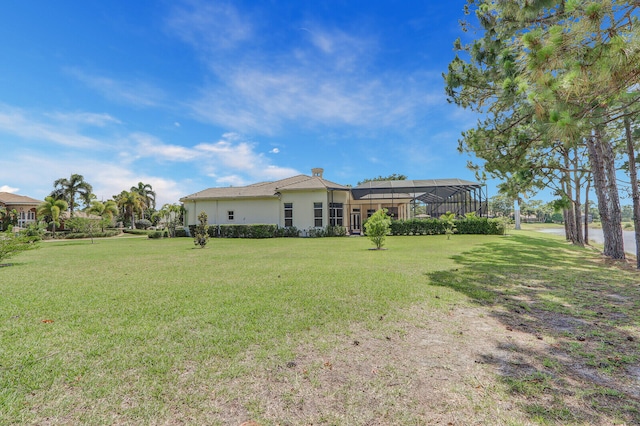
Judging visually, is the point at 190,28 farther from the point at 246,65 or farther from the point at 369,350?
the point at 369,350

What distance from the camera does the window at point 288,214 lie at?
25141mm

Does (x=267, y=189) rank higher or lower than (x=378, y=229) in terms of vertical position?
higher


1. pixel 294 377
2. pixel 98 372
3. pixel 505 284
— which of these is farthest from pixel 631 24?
pixel 98 372

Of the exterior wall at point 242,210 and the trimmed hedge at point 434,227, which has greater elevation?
the exterior wall at point 242,210

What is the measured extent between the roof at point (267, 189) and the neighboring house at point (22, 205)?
101ft

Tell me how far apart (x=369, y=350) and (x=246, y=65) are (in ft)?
45.0

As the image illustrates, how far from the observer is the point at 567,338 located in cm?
358

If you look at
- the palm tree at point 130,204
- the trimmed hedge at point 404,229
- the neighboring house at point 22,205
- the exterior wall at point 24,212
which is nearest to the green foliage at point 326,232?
the trimmed hedge at point 404,229

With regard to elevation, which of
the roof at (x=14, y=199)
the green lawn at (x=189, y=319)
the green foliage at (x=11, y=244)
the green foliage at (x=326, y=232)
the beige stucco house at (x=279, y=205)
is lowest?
the green lawn at (x=189, y=319)

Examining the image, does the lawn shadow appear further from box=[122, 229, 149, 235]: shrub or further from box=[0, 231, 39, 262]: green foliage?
box=[122, 229, 149, 235]: shrub

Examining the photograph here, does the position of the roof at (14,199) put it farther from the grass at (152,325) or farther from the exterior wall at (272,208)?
the grass at (152,325)

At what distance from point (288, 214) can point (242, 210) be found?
14.6 ft

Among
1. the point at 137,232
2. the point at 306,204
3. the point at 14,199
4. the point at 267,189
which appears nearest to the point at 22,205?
the point at 14,199

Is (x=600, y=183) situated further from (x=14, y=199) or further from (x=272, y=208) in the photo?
(x=14, y=199)
